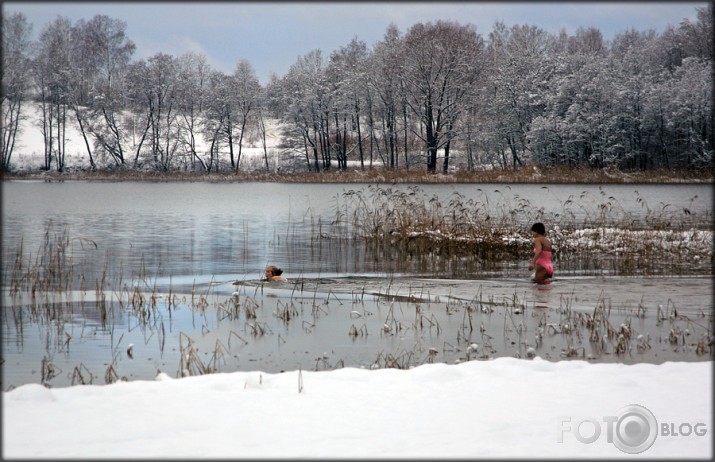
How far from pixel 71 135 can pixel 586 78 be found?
189 ft

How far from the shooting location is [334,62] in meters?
80.5

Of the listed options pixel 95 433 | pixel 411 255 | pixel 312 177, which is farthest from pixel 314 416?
pixel 312 177

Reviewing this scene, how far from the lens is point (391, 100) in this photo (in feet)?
238

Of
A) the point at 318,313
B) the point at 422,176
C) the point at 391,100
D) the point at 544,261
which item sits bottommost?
the point at 318,313

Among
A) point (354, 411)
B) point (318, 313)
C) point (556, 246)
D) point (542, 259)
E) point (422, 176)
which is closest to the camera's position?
point (354, 411)

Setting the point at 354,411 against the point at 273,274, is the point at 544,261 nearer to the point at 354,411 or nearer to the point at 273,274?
the point at 273,274

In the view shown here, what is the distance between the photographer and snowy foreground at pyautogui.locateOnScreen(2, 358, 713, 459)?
17.1 feet

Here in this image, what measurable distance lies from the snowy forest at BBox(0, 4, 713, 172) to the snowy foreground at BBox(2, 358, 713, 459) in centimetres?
5329

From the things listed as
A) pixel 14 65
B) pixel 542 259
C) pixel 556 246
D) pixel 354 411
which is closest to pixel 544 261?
pixel 542 259

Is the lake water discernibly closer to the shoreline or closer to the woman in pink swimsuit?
the woman in pink swimsuit

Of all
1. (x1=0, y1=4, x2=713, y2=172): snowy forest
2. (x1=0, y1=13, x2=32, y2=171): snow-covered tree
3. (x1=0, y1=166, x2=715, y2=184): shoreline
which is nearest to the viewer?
(x1=0, y1=166, x2=715, y2=184): shoreline

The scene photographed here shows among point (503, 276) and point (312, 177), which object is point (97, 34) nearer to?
point (312, 177)

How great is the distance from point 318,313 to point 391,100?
61777 millimetres

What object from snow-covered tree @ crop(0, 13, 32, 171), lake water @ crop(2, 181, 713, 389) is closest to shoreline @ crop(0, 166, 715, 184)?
snow-covered tree @ crop(0, 13, 32, 171)
